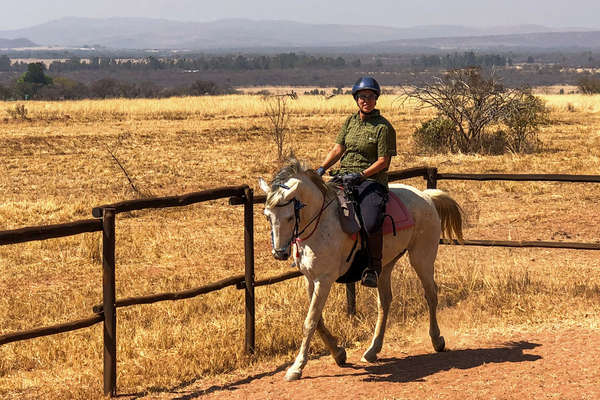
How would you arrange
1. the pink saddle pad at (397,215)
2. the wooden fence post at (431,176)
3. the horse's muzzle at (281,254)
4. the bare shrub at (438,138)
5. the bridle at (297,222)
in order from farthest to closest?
the bare shrub at (438,138)
the wooden fence post at (431,176)
the pink saddle pad at (397,215)
the bridle at (297,222)
the horse's muzzle at (281,254)

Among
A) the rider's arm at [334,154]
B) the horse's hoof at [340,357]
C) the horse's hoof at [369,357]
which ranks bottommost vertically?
the horse's hoof at [369,357]

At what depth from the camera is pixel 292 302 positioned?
8914mm

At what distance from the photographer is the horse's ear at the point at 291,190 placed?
607 centimetres

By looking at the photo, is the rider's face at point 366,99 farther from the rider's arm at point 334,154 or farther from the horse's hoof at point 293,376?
the horse's hoof at point 293,376

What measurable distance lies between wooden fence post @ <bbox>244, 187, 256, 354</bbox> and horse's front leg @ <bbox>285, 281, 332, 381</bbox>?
3.45 ft

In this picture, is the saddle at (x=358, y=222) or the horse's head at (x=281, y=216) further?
the saddle at (x=358, y=222)

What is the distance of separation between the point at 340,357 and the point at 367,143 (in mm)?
1780

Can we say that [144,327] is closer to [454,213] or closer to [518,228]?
[454,213]

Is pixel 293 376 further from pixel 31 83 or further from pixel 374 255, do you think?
pixel 31 83

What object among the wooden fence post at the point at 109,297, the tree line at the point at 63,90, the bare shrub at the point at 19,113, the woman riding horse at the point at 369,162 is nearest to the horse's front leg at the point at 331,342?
the woman riding horse at the point at 369,162

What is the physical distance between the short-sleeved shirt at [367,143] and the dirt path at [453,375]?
5.10 feet

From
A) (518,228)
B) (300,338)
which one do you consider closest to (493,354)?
(300,338)

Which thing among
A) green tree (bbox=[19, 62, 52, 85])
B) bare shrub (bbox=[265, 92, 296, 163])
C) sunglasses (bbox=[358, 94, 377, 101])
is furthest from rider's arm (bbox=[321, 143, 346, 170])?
green tree (bbox=[19, 62, 52, 85])

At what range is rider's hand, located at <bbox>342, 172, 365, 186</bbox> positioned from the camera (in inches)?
262
